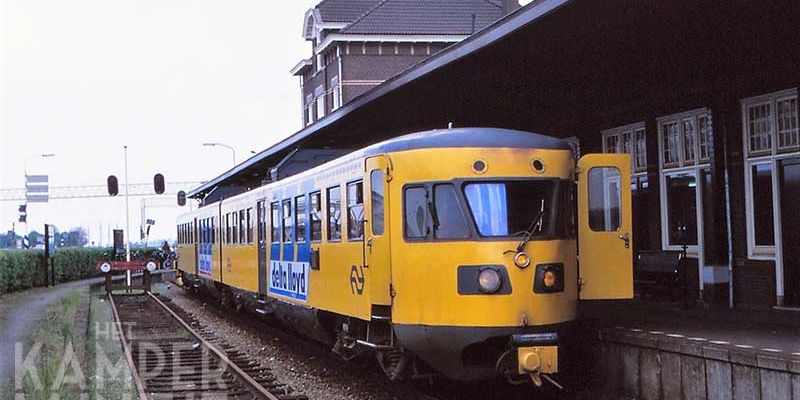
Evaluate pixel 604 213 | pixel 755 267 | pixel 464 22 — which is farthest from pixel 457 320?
pixel 464 22

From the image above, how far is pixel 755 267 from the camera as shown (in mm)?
14797

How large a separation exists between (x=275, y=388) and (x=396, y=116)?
342 inches

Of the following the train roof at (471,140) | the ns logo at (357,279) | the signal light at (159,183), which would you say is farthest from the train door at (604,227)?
the signal light at (159,183)

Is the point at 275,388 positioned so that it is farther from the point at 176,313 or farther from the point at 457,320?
the point at 176,313

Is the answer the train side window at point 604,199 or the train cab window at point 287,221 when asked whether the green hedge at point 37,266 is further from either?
the train side window at point 604,199

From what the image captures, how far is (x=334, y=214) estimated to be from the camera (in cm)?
1223

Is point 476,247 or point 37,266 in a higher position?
point 476,247

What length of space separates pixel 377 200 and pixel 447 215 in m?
0.90

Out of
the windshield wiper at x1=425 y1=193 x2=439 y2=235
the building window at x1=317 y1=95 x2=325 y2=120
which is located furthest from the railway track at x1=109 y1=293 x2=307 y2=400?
the building window at x1=317 y1=95 x2=325 y2=120

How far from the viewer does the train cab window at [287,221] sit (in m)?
14.8

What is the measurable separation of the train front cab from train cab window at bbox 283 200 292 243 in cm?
435

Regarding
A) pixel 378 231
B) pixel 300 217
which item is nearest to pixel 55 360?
pixel 300 217

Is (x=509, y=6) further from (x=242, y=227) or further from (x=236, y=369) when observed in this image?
(x=236, y=369)

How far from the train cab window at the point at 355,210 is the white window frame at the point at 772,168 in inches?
246
